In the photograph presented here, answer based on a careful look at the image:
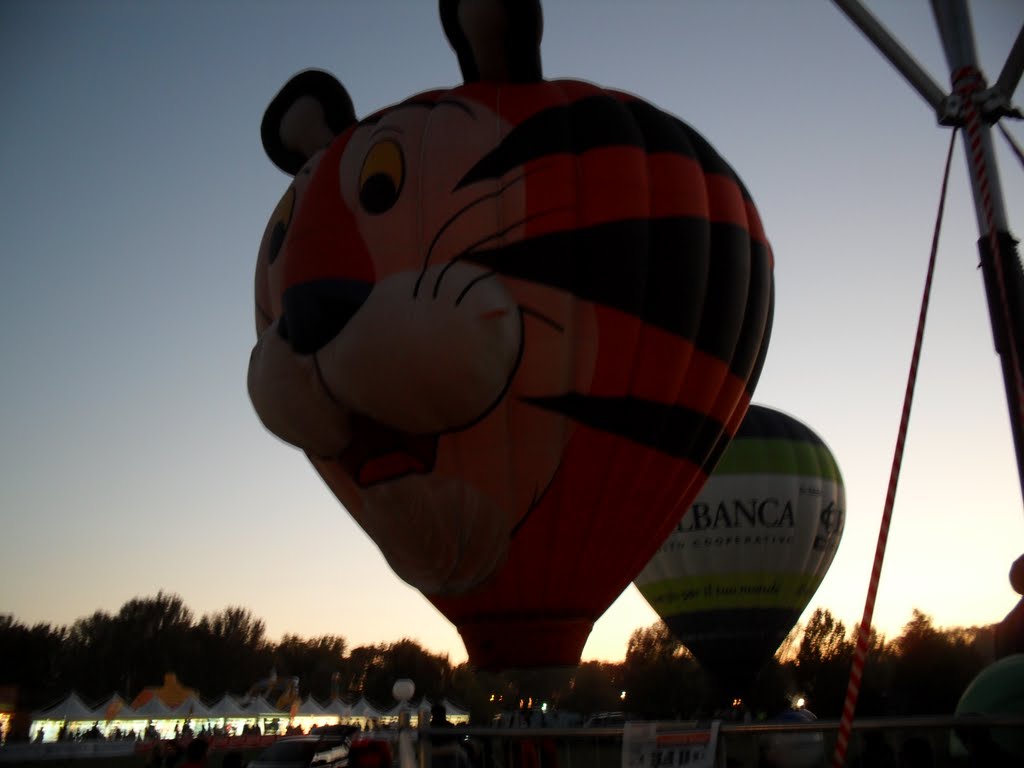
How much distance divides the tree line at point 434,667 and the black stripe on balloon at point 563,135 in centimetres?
364

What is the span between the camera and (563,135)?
590 centimetres

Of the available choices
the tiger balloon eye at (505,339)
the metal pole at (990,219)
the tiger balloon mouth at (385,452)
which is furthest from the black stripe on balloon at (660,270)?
the metal pole at (990,219)

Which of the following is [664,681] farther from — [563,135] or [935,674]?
[563,135]

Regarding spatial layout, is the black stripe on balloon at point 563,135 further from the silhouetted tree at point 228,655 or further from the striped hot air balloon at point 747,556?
the silhouetted tree at point 228,655

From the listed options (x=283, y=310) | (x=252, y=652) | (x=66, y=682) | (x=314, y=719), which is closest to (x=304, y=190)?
(x=283, y=310)

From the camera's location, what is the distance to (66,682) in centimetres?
4328

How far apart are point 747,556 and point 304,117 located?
27.2ft

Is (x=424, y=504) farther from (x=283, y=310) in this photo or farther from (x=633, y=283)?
(x=633, y=283)

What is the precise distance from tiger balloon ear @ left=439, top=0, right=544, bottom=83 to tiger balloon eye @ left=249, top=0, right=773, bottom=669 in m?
0.02

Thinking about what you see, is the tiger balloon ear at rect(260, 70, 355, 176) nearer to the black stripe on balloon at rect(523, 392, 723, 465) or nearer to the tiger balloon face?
the tiger balloon face

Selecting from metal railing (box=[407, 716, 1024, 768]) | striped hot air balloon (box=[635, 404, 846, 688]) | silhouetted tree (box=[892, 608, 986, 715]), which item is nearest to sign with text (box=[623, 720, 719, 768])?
metal railing (box=[407, 716, 1024, 768])

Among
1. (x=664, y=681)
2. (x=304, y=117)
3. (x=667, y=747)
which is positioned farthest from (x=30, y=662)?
(x=667, y=747)

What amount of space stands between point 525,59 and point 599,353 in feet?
7.25

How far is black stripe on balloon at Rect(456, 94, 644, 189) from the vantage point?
18.7 feet
